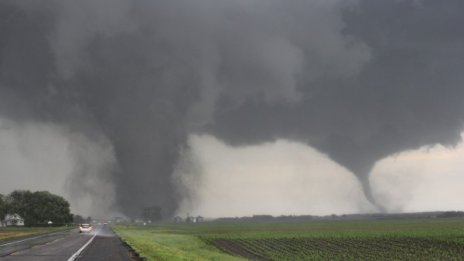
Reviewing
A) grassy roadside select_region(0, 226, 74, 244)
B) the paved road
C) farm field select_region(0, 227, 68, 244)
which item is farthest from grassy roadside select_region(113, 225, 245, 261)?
farm field select_region(0, 227, 68, 244)

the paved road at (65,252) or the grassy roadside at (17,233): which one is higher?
the grassy roadside at (17,233)

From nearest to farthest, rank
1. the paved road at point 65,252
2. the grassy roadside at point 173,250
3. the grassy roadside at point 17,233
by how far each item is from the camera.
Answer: the paved road at point 65,252 < the grassy roadside at point 173,250 < the grassy roadside at point 17,233

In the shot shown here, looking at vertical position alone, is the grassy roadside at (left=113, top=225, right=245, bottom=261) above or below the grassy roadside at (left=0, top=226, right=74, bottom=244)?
below

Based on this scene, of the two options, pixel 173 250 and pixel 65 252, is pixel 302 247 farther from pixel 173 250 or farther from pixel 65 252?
pixel 65 252

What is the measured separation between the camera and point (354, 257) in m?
47.9

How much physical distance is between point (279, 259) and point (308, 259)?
2.74 m

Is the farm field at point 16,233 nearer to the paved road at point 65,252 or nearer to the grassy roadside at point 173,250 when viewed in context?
the grassy roadside at point 173,250

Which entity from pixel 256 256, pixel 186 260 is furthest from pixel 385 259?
pixel 186 260

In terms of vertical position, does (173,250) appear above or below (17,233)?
below


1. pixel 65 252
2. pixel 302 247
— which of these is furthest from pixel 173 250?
pixel 302 247

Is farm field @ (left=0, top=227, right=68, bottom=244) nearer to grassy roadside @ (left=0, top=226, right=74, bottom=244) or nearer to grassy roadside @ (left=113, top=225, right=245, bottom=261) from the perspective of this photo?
grassy roadside @ (left=0, top=226, right=74, bottom=244)

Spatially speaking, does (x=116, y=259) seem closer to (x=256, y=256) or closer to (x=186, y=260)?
(x=186, y=260)

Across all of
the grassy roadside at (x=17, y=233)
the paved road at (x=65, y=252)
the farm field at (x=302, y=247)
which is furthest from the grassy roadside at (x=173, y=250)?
the grassy roadside at (x=17, y=233)

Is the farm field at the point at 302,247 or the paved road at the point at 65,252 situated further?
the farm field at the point at 302,247
